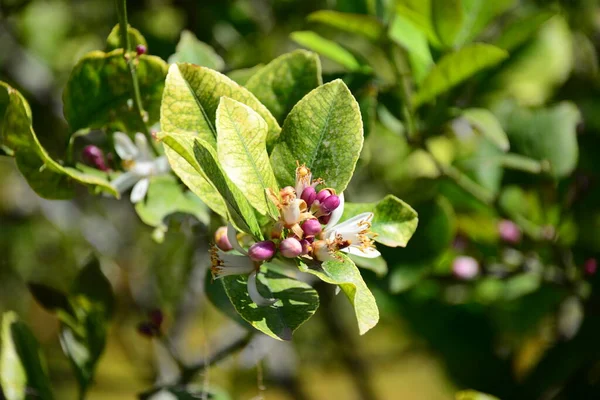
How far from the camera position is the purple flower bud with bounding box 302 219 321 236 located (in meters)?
0.69

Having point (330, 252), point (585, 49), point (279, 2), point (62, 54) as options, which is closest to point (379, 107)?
point (330, 252)

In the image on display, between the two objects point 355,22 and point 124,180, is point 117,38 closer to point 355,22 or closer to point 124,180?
point 124,180

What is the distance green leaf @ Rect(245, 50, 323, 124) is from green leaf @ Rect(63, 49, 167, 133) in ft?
0.40

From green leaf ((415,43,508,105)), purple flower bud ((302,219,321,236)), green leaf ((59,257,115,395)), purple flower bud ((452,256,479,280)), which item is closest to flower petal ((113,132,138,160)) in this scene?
green leaf ((59,257,115,395))

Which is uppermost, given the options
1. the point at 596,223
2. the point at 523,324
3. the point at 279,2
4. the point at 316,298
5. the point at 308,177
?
the point at 308,177

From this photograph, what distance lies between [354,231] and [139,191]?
1.05 feet

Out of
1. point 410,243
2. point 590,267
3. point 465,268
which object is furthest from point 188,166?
point 590,267

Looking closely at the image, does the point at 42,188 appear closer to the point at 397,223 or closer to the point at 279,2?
the point at 397,223

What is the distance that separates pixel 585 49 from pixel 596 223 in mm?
855

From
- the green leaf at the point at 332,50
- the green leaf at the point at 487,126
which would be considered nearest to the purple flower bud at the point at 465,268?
the green leaf at the point at 487,126

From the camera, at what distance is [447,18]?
1.04 metres

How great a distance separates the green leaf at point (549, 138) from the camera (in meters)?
1.24

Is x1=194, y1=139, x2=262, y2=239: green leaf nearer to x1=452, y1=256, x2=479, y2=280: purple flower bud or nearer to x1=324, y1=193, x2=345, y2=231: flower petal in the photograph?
x1=324, y1=193, x2=345, y2=231: flower petal

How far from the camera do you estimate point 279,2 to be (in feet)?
6.07
